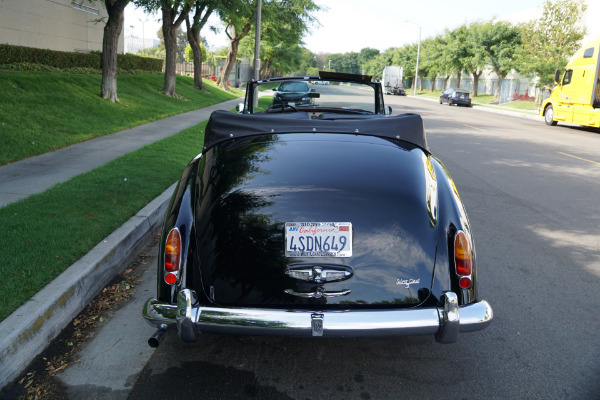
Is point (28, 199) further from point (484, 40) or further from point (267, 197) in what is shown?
point (484, 40)

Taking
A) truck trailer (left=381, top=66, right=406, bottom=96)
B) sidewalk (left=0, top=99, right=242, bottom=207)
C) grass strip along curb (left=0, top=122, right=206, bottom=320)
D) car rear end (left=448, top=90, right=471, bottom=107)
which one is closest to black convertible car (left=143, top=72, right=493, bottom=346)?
grass strip along curb (left=0, top=122, right=206, bottom=320)

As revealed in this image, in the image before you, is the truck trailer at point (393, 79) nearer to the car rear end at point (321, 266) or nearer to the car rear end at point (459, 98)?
the car rear end at point (459, 98)

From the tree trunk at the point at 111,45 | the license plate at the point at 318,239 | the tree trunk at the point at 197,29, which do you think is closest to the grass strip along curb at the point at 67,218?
the license plate at the point at 318,239

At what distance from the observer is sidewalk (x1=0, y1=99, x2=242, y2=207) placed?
666cm

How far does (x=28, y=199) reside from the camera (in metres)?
5.91

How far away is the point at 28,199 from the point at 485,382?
524 cm

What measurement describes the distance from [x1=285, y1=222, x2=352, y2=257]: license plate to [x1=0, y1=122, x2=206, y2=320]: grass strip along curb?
6.15 feet

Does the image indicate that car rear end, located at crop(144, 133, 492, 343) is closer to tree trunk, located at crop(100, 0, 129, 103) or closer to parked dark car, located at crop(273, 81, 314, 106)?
parked dark car, located at crop(273, 81, 314, 106)

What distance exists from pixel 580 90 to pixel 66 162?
18775mm

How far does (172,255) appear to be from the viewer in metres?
2.91

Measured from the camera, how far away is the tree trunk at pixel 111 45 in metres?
15.7

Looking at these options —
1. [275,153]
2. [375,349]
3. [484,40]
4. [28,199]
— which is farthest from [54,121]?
[484,40]

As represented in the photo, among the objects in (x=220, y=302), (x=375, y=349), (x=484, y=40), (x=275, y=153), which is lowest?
(x=375, y=349)

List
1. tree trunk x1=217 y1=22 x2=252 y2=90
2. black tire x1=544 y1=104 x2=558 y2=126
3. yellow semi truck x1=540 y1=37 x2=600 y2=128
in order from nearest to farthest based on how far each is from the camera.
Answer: yellow semi truck x1=540 y1=37 x2=600 y2=128
black tire x1=544 y1=104 x2=558 y2=126
tree trunk x1=217 y1=22 x2=252 y2=90
